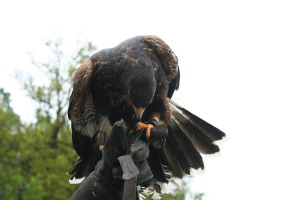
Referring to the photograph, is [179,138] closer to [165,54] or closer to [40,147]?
[165,54]

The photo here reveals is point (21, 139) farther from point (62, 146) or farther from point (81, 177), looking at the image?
point (81, 177)

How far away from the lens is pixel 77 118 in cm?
455

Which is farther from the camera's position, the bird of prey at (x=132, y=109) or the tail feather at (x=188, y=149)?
the tail feather at (x=188, y=149)

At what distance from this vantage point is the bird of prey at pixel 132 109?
4137mm

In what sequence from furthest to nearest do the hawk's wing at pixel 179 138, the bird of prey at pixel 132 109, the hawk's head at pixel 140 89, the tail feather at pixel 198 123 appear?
the tail feather at pixel 198 123 → the hawk's wing at pixel 179 138 → the bird of prey at pixel 132 109 → the hawk's head at pixel 140 89

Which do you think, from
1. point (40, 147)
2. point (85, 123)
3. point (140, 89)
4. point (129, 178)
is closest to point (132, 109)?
point (140, 89)

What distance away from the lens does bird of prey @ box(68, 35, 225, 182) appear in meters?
4.14

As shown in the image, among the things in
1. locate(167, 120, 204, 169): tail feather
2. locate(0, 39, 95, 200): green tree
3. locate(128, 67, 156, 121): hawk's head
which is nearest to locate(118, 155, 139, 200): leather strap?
locate(128, 67, 156, 121): hawk's head

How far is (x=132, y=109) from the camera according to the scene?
13.1 feet

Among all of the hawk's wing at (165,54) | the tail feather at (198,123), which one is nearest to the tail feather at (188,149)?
the tail feather at (198,123)

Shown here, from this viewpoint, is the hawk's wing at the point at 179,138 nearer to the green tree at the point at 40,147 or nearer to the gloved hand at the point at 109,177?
the gloved hand at the point at 109,177

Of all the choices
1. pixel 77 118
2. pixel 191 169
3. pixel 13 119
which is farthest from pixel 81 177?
pixel 13 119

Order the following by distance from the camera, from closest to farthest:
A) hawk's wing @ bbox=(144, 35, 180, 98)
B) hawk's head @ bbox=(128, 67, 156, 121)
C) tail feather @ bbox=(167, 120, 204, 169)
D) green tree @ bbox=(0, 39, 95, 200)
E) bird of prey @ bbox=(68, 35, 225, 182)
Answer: hawk's head @ bbox=(128, 67, 156, 121)
bird of prey @ bbox=(68, 35, 225, 182)
tail feather @ bbox=(167, 120, 204, 169)
hawk's wing @ bbox=(144, 35, 180, 98)
green tree @ bbox=(0, 39, 95, 200)

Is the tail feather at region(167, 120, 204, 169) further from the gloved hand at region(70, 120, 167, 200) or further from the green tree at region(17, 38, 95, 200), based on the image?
the green tree at region(17, 38, 95, 200)
